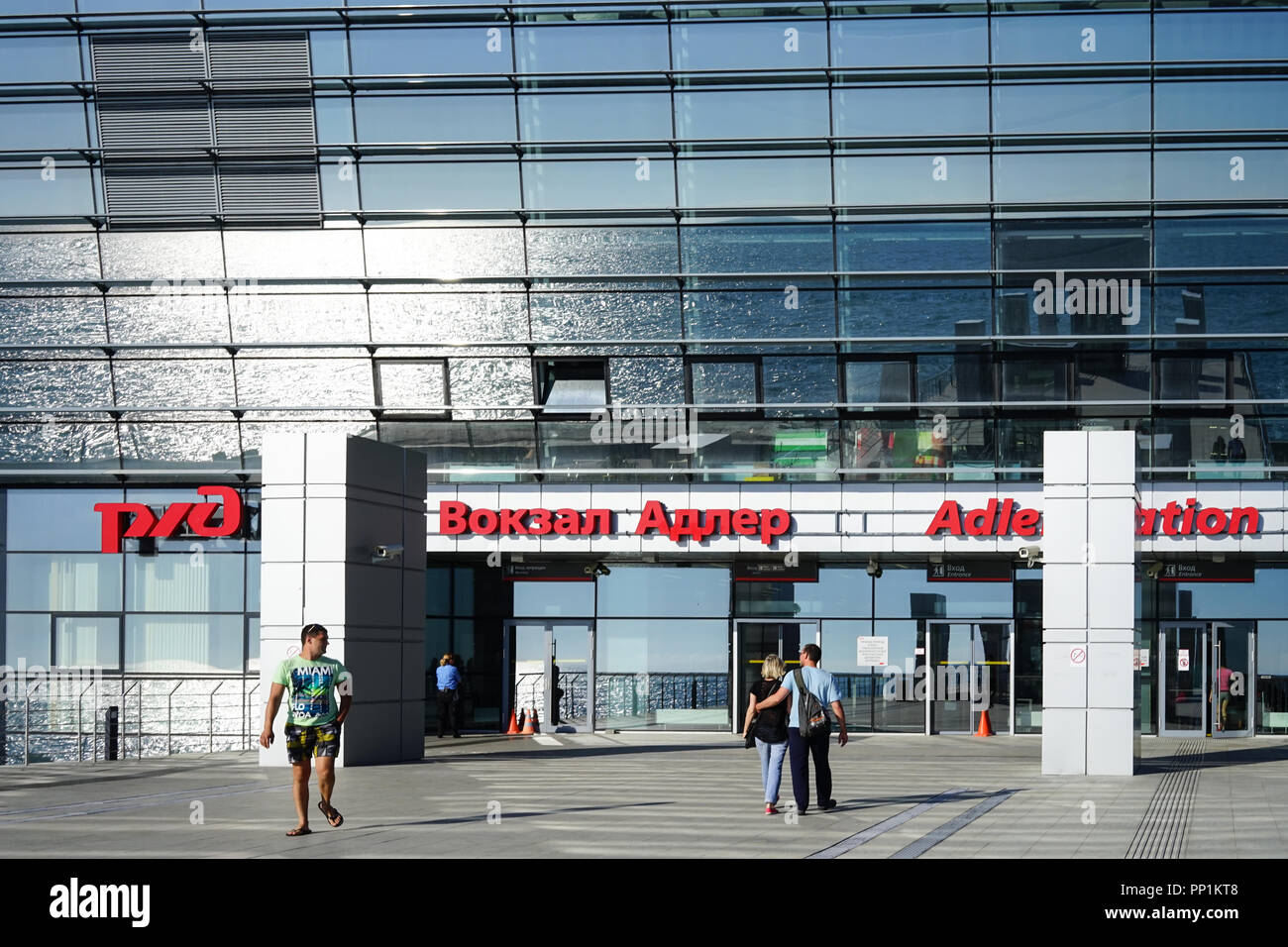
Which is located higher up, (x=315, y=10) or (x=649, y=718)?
(x=315, y=10)

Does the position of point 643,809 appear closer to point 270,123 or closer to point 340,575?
point 340,575

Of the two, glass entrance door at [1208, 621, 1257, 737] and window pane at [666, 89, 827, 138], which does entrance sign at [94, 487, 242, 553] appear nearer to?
window pane at [666, 89, 827, 138]

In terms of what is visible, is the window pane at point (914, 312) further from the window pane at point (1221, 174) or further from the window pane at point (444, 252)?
the window pane at point (444, 252)

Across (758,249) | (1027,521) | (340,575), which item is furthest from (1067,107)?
(340,575)

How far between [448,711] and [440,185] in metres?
9.74

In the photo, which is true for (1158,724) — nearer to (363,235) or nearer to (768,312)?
(768,312)

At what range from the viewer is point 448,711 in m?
28.9

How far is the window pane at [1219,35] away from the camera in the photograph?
1133 inches

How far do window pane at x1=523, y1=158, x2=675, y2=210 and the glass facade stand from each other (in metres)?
0.07

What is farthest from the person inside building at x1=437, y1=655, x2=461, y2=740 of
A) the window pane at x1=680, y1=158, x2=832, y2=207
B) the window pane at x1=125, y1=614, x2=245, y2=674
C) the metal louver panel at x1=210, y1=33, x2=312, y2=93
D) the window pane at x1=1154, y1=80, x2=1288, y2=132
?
the window pane at x1=1154, y1=80, x2=1288, y2=132

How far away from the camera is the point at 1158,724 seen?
30516 mm

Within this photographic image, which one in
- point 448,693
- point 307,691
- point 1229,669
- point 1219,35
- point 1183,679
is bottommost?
point 448,693

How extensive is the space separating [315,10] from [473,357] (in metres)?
7.02
